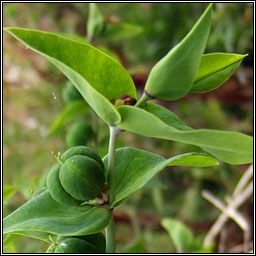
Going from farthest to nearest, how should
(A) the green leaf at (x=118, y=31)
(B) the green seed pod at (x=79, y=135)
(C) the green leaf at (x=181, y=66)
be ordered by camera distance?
(A) the green leaf at (x=118, y=31), (B) the green seed pod at (x=79, y=135), (C) the green leaf at (x=181, y=66)

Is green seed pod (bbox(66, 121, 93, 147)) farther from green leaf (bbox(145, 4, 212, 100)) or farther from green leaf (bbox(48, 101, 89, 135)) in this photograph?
green leaf (bbox(145, 4, 212, 100))

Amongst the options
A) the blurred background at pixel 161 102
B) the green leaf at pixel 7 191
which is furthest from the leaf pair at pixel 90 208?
the blurred background at pixel 161 102

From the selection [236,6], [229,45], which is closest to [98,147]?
[229,45]

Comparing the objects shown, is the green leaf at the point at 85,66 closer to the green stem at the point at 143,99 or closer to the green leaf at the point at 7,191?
the green stem at the point at 143,99

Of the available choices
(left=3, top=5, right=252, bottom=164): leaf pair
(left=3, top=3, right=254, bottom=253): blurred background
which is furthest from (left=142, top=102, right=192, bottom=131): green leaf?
(left=3, top=3, right=254, bottom=253): blurred background

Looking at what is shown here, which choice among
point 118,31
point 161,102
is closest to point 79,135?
point 118,31

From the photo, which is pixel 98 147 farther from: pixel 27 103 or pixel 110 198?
pixel 27 103

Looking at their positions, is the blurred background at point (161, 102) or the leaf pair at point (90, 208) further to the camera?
the blurred background at point (161, 102)
